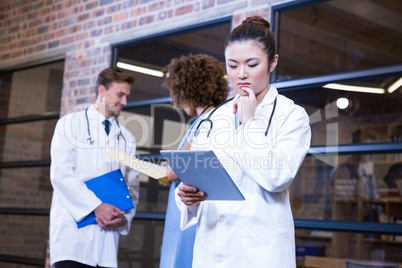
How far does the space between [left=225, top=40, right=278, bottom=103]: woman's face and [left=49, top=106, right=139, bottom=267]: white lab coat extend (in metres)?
1.59

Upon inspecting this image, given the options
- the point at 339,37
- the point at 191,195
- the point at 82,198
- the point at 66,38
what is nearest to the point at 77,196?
the point at 82,198

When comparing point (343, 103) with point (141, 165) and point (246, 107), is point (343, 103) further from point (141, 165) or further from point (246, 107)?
point (246, 107)

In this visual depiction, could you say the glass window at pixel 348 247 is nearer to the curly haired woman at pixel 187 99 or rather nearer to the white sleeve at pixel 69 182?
the white sleeve at pixel 69 182

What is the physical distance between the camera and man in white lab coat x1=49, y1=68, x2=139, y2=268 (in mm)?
3273

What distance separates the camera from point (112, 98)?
358 cm

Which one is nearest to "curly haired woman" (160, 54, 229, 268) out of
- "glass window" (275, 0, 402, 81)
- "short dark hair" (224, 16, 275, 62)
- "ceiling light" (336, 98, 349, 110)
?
"short dark hair" (224, 16, 275, 62)

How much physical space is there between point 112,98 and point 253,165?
1.87m

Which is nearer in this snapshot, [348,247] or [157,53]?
[157,53]

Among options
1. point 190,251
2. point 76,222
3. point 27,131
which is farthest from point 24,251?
point 190,251

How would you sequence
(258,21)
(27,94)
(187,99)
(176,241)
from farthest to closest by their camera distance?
(27,94), (187,99), (176,241), (258,21)

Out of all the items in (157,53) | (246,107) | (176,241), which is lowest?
(176,241)

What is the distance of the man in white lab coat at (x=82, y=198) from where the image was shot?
3.27m

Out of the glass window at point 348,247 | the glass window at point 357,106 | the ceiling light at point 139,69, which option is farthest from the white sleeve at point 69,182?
the glass window at point 357,106

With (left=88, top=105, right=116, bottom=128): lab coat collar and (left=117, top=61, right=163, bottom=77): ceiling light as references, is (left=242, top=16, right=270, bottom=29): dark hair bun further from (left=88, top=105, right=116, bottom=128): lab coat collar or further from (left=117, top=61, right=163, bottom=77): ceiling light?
(left=117, top=61, right=163, bottom=77): ceiling light
